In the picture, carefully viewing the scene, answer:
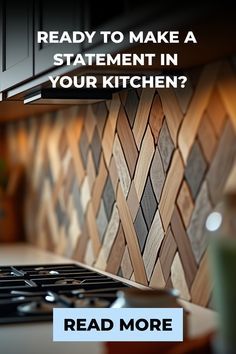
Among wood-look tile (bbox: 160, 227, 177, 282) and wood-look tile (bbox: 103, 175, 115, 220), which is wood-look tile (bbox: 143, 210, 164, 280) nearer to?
wood-look tile (bbox: 160, 227, 177, 282)

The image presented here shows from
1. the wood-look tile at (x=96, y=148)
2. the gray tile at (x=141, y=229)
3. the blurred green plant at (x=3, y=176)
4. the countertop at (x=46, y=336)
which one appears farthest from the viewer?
the blurred green plant at (x=3, y=176)

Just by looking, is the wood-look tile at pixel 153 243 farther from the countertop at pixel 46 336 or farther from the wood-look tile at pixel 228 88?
the wood-look tile at pixel 228 88

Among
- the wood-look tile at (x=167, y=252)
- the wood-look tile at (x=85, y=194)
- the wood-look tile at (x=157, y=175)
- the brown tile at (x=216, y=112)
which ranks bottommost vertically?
the wood-look tile at (x=167, y=252)

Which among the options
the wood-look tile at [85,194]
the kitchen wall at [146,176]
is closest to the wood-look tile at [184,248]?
the kitchen wall at [146,176]

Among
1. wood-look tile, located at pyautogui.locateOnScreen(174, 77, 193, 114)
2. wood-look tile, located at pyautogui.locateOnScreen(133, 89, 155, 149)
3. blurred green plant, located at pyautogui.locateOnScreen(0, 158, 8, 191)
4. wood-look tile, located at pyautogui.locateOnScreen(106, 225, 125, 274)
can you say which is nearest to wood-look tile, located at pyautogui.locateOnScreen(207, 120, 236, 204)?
wood-look tile, located at pyautogui.locateOnScreen(174, 77, 193, 114)

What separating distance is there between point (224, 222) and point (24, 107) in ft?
2.81

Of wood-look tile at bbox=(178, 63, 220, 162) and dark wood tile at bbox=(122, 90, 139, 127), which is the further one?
dark wood tile at bbox=(122, 90, 139, 127)

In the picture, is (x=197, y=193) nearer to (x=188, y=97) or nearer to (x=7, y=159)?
(x=188, y=97)

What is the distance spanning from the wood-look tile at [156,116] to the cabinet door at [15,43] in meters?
0.18

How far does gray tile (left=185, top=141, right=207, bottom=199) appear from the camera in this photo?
102 cm

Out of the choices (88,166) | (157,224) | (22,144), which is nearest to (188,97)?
(157,224)

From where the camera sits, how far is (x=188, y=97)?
1.05 m

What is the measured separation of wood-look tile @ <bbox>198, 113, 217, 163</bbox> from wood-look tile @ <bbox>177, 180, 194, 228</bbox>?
7 cm

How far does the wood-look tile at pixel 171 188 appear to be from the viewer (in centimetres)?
108
